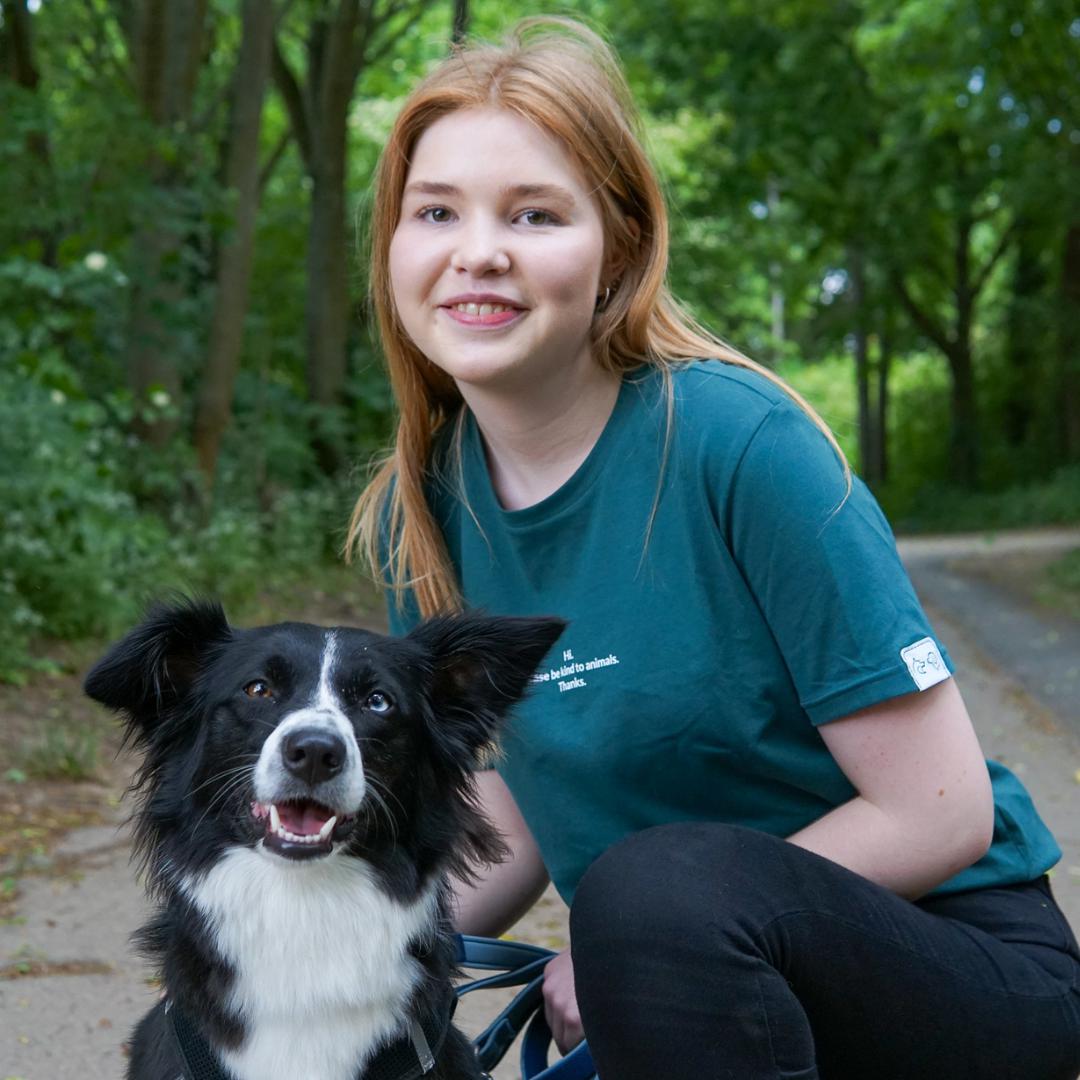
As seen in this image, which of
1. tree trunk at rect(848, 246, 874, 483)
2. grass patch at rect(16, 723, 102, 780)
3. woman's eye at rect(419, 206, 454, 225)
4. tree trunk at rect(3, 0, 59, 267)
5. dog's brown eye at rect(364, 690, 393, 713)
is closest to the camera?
dog's brown eye at rect(364, 690, 393, 713)

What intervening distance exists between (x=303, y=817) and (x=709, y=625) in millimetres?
722

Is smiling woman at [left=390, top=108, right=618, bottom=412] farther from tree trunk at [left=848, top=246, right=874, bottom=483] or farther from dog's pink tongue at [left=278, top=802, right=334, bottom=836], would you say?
tree trunk at [left=848, top=246, right=874, bottom=483]

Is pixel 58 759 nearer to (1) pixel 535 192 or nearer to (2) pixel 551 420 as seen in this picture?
(2) pixel 551 420

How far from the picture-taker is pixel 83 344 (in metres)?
8.86

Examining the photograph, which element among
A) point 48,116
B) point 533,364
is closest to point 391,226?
point 533,364

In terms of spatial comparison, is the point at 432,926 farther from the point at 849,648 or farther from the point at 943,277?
the point at 943,277

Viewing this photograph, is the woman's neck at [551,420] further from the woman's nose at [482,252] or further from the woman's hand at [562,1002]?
the woman's hand at [562,1002]

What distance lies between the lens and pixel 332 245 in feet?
41.1

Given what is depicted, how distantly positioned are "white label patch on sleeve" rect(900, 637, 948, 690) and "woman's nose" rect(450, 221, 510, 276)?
91 cm

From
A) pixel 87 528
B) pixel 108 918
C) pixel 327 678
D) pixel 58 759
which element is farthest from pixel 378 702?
pixel 87 528

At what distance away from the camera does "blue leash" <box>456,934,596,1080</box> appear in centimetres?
258

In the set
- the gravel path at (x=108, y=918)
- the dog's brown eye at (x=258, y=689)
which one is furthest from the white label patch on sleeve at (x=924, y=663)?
the gravel path at (x=108, y=918)

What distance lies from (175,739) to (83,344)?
6.93m

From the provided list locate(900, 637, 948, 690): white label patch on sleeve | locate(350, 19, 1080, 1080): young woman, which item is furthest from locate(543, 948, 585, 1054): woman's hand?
locate(900, 637, 948, 690): white label patch on sleeve
